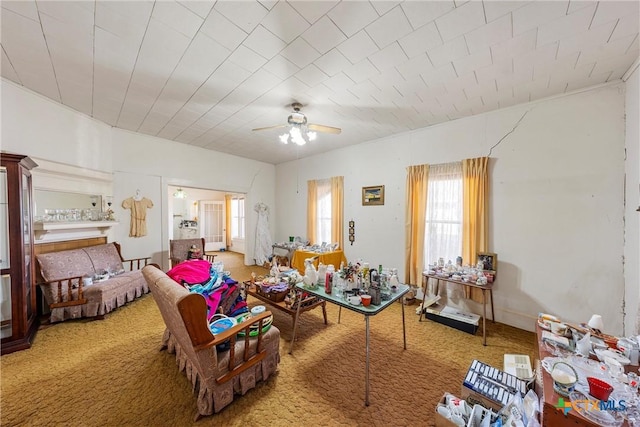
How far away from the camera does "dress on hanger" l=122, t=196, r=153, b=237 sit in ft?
13.0

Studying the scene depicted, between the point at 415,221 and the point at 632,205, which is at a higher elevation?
the point at 632,205

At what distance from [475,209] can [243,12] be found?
11.1ft

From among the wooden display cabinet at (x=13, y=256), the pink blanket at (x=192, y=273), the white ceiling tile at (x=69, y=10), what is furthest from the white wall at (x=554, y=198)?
the wooden display cabinet at (x=13, y=256)

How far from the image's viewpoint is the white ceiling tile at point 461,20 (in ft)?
4.86

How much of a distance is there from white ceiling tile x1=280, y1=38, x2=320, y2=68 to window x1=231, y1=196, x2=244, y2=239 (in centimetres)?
664

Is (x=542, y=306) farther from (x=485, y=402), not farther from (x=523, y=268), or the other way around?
→ (x=485, y=402)

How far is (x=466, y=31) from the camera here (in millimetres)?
1666

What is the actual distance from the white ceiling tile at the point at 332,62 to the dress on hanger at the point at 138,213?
402cm

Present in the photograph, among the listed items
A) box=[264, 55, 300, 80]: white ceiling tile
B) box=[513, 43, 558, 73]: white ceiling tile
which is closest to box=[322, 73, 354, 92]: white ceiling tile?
box=[264, 55, 300, 80]: white ceiling tile

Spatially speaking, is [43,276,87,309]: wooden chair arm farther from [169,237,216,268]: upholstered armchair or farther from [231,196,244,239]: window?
[231,196,244,239]: window

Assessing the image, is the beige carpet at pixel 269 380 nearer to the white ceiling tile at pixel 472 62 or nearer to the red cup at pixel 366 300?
the red cup at pixel 366 300

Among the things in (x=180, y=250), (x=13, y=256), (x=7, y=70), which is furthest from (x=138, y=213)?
(x=7, y=70)

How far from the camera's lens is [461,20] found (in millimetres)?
1576

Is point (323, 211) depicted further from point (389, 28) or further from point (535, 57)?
point (535, 57)
